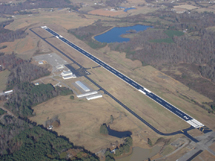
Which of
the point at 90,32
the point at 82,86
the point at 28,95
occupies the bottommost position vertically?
the point at 28,95

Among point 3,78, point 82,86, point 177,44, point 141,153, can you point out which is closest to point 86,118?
point 82,86

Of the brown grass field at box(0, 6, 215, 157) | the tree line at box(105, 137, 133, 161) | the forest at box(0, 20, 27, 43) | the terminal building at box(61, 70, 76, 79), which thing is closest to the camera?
the tree line at box(105, 137, 133, 161)

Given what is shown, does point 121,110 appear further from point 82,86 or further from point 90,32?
point 90,32

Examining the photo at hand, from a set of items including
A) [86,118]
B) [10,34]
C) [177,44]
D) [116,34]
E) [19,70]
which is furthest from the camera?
[116,34]

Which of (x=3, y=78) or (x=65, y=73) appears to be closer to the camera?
(x=65, y=73)

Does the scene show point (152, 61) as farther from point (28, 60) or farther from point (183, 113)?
point (28, 60)

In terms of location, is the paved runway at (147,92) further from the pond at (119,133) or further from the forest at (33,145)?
the forest at (33,145)

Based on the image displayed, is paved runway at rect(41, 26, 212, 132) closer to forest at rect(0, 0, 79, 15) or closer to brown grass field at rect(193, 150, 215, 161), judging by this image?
brown grass field at rect(193, 150, 215, 161)

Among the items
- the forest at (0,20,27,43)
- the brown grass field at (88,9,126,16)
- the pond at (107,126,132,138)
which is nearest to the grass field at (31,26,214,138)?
the pond at (107,126,132,138)

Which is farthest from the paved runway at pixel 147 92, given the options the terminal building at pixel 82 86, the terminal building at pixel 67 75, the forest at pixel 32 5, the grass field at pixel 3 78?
the forest at pixel 32 5
